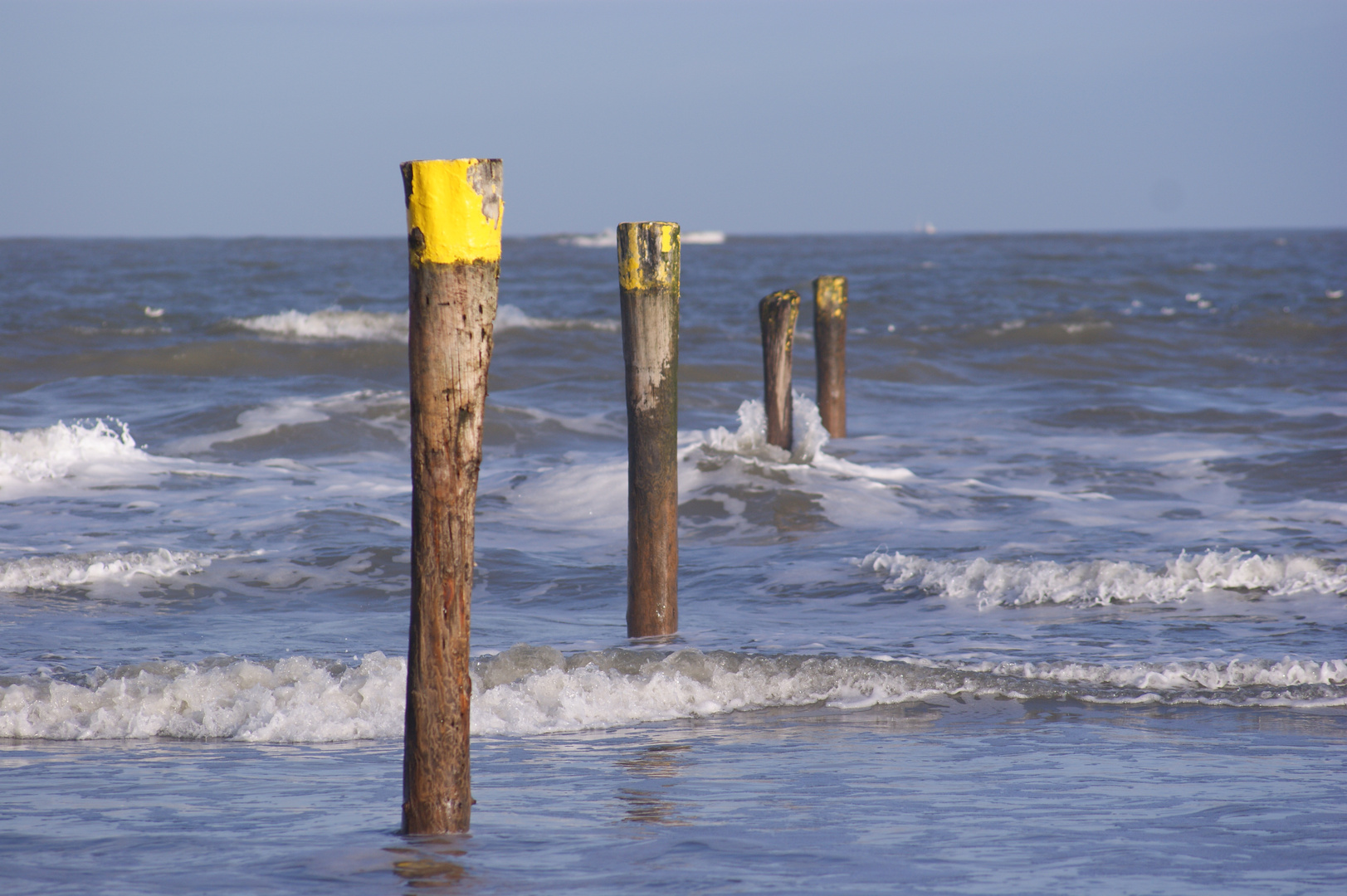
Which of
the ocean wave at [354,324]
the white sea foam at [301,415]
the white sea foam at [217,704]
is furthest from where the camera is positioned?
the ocean wave at [354,324]

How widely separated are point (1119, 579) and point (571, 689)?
4.07 meters

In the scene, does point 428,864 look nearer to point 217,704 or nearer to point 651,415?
point 217,704

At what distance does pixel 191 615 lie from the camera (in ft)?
25.5

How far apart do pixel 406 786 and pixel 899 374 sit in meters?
18.6

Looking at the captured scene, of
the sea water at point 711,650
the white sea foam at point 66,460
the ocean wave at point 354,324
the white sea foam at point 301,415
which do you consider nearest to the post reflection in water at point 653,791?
the sea water at point 711,650

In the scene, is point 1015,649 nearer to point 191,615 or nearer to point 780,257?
point 191,615

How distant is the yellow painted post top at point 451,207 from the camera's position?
146 inches

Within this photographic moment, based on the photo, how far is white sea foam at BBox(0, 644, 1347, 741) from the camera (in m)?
5.75

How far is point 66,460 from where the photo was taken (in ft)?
40.0

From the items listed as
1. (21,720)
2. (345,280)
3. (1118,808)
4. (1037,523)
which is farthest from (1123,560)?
(345,280)

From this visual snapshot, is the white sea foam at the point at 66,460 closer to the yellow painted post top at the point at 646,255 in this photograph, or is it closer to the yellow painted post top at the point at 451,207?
the yellow painted post top at the point at 646,255

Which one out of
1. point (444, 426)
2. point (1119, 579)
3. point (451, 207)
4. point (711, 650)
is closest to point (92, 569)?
point (711, 650)

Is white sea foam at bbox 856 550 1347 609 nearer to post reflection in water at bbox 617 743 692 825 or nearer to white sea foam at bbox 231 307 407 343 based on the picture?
post reflection in water at bbox 617 743 692 825

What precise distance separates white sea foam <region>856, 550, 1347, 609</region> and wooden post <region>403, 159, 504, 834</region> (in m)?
4.95
